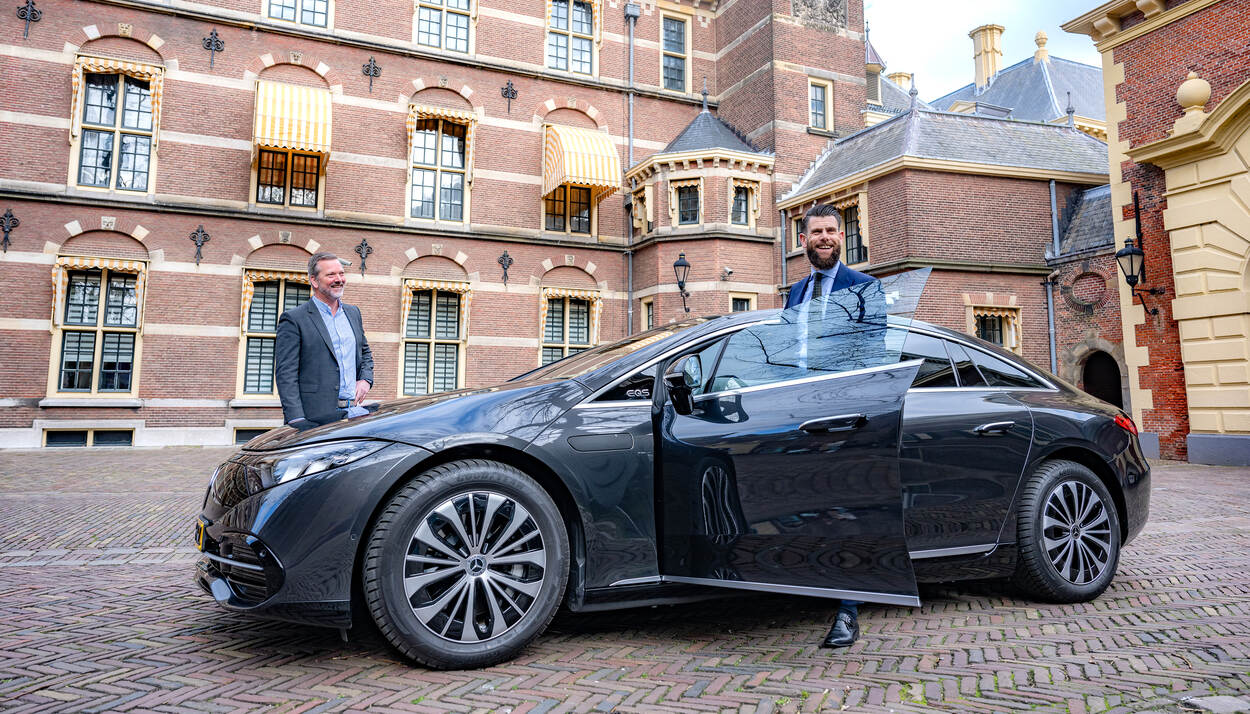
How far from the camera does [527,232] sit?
651 inches

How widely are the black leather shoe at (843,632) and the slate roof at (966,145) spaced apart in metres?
13.1

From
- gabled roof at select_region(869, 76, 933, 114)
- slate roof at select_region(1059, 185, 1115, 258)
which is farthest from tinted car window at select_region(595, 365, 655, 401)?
gabled roof at select_region(869, 76, 933, 114)

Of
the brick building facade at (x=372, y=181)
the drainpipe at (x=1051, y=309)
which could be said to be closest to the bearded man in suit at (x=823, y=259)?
the brick building facade at (x=372, y=181)

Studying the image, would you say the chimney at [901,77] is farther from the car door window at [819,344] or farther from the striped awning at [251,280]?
the car door window at [819,344]

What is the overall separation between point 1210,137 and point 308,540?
41.6 feet

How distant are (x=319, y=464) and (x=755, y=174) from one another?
15530mm

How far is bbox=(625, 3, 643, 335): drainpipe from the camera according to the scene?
17.5 metres

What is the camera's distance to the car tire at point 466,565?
2.52m

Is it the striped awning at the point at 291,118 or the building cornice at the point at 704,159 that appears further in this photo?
the building cornice at the point at 704,159

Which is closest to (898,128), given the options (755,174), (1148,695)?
(755,174)

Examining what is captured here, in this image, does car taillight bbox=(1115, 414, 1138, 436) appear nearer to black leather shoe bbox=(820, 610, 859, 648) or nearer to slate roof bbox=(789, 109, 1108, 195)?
black leather shoe bbox=(820, 610, 859, 648)

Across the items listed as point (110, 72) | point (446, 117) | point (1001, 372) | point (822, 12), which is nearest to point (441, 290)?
point (446, 117)

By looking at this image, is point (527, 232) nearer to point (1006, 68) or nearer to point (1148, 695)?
point (1148, 695)

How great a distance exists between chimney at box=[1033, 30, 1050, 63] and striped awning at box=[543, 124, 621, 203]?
63.7 ft
